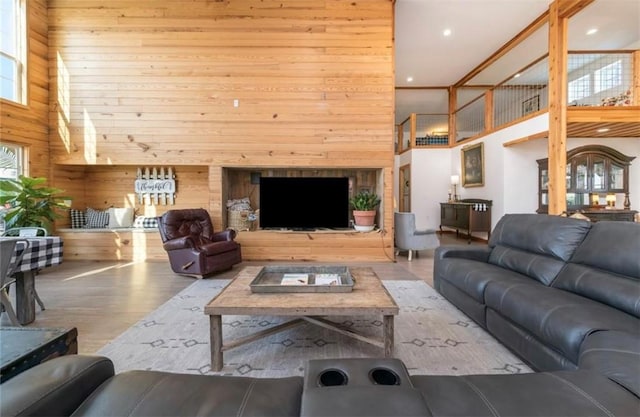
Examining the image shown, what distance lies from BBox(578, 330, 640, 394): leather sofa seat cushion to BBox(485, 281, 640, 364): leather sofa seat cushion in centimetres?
7

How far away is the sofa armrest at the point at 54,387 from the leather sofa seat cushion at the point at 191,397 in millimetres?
36

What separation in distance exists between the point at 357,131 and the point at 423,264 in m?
2.46

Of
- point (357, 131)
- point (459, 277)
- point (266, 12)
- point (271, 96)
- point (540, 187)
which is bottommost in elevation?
point (459, 277)

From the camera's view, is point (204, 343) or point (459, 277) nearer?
point (204, 343)

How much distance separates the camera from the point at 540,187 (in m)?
6.45

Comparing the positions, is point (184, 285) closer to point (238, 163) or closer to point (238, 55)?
point (238, 163)

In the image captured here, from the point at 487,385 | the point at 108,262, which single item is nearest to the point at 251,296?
the point at 487,385

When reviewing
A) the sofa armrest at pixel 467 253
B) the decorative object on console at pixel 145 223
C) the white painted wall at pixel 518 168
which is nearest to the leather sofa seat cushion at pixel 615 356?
the sofa armrest at pixel 467 253

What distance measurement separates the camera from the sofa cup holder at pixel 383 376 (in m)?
0.99

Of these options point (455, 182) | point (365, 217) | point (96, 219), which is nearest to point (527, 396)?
point (365, 217)

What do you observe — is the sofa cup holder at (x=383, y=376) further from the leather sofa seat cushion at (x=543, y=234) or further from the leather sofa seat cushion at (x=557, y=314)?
the leather sofa seat cushion at (x=543, y=234)

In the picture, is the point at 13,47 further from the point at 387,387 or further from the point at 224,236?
the point at 387,387

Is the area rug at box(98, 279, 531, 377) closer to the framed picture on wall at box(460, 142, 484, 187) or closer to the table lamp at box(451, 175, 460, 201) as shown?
the framed picture on wall at box(460, 142, 484, 187)

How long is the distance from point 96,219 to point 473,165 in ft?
27.8
